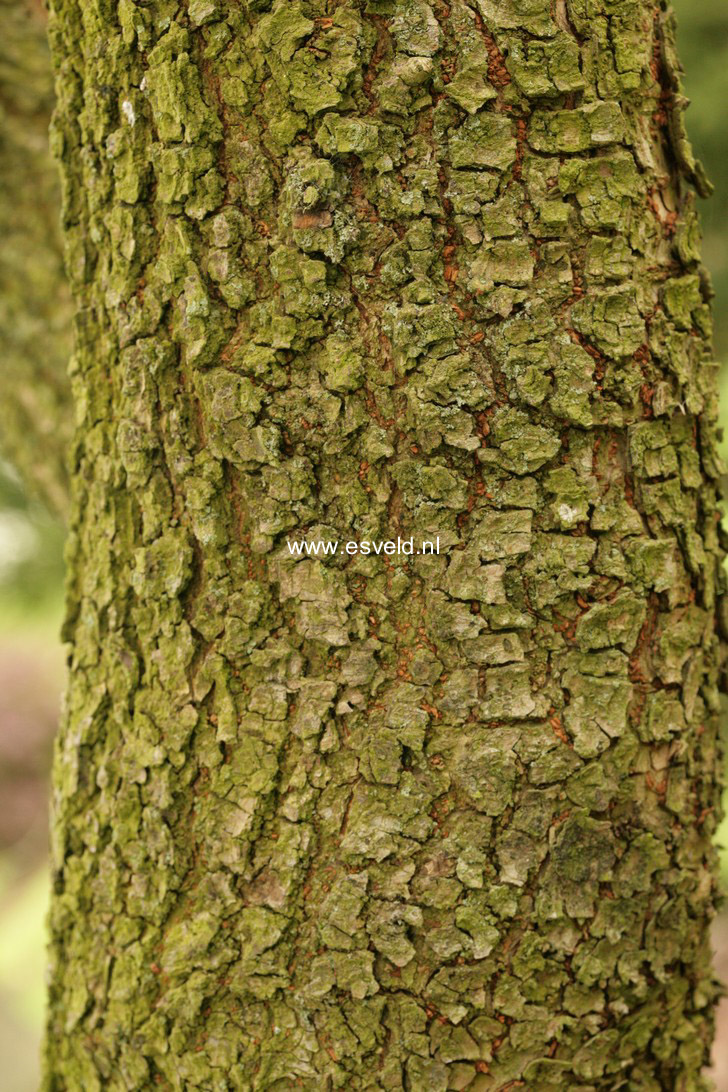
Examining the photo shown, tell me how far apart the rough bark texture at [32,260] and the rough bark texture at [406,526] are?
2.85 ft

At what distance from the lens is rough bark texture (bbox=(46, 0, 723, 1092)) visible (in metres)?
0.94

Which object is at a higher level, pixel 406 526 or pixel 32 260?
pixel 32 260

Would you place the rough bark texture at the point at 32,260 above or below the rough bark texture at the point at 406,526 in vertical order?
above

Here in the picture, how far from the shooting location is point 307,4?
0.92 meters

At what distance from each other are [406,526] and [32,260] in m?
1.36

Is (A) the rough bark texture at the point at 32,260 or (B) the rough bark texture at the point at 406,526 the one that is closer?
(B) the rough bark texture at the point at 406,526

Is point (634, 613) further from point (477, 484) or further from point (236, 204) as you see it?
point (236, 204)

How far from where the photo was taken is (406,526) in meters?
0.98

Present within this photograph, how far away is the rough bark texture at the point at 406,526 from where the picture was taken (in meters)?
0.94

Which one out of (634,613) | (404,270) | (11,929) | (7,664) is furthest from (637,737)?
(7,664)

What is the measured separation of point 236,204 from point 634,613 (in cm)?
65

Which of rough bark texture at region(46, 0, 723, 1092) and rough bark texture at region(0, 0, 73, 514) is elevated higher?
rough bark texture at region(0, 0, 73, 514)

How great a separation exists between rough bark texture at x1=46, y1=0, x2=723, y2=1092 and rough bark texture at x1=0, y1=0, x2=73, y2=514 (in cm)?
87

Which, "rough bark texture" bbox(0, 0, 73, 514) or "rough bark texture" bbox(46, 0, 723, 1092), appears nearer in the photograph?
"rough bark texture" bbox(46, 0, 723, 1092)
